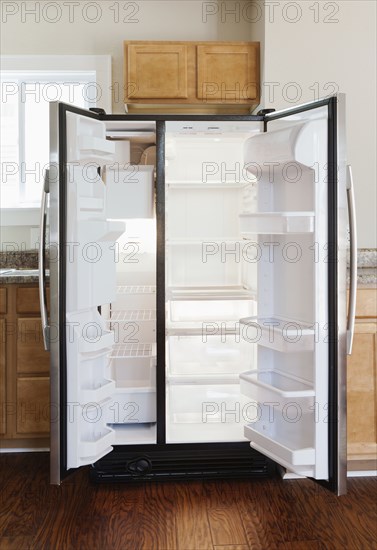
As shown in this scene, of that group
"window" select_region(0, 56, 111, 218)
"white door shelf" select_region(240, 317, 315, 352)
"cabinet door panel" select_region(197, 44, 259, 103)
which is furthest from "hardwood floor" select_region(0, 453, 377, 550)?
"cabinet door panel" select_region(197, 44, 259, 103)

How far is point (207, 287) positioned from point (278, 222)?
829 millimetres

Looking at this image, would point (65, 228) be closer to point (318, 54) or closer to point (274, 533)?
point (274, 533)

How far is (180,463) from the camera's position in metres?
2.33

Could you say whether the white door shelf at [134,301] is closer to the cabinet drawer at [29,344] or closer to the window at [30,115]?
the cabinet drawer at [29,344]

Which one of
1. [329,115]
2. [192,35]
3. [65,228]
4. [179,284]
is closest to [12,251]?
[179,284]

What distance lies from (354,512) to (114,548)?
995 mm

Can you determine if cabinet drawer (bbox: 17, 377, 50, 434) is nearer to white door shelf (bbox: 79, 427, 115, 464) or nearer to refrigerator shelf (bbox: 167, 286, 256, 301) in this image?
white door shelf (bbox: 79, 427, 115, 464)

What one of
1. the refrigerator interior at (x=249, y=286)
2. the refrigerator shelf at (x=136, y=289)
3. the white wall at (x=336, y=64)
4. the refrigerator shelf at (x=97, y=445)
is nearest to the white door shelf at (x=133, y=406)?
the refrigerator interior at (x=249, y=286)

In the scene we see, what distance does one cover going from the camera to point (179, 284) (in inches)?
107

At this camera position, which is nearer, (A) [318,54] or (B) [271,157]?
(B) [271,157]

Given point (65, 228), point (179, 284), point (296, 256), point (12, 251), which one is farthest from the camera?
point (12, 251)

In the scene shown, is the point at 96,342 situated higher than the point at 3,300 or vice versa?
the point at 3,300

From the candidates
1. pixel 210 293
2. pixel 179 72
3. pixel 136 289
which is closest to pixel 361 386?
pixel 210 293

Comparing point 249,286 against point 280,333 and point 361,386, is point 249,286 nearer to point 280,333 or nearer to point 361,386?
point 280,333
